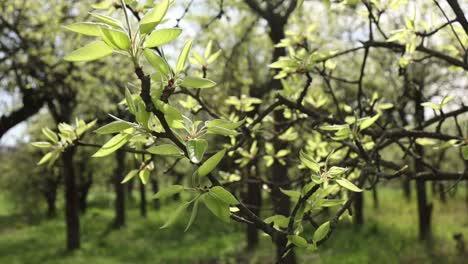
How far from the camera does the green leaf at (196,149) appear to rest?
3.40 ft

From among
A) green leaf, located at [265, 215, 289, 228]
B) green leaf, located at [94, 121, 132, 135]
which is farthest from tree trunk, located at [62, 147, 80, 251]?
green leaf, located at [94, 121, 132, 135]

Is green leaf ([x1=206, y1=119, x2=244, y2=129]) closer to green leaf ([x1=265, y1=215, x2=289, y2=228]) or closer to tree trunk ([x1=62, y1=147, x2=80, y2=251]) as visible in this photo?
green leaf ([x1=265, y1=215, x2=289, y2=228])

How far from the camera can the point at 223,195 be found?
114 centimetres

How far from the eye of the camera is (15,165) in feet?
95.8

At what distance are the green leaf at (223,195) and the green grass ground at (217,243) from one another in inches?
404

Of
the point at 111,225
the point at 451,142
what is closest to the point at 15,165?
the point at 111,225

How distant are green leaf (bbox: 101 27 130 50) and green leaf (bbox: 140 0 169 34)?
1.6 inches

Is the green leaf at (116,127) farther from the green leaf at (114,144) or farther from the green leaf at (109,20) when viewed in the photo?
the green leaf at (109,20)

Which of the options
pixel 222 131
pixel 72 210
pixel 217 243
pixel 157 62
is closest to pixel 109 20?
pixel 157 62

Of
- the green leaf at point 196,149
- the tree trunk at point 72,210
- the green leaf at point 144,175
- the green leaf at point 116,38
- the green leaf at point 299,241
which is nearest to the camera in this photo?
the green leaf at point 116,38

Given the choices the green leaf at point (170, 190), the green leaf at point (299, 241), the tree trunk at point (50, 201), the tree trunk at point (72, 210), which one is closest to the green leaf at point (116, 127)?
the green leaf at point (170, 190)

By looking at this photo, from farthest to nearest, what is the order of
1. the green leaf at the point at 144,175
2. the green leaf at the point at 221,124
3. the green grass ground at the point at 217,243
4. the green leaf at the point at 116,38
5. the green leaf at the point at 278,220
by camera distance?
the green grass ground at the point at 217,243
the green leaf at the point at 144,175
the green leaf at the point at 278,220
the green leaf at the point at 221,124
the green leaf at the point at 116,38

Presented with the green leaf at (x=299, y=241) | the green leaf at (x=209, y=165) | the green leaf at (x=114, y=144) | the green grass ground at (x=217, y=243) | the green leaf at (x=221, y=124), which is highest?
the green leaf at (x=221, y=124)

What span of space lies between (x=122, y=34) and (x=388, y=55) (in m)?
19.0
